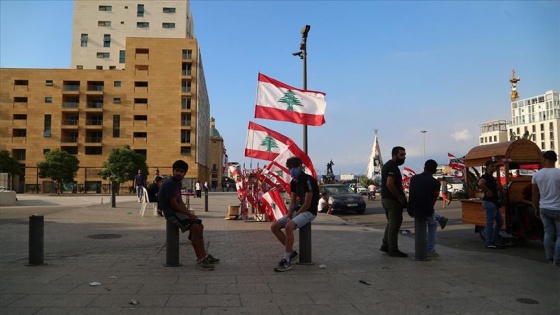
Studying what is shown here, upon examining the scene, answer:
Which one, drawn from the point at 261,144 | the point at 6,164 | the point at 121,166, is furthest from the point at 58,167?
the point at 261,144

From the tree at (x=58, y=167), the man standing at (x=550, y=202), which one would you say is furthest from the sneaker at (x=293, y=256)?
the tree at (x=58, y=167)

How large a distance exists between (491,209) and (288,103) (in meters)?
5.65

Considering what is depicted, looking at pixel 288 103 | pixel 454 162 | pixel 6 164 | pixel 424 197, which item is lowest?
pixel 424 197

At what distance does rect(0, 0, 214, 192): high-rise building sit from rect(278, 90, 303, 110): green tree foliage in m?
55.0

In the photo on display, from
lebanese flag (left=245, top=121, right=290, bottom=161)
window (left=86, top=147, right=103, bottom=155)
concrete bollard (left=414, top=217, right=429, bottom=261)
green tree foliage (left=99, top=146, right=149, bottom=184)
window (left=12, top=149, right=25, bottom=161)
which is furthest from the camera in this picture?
window (left=86, top=147, right=103, bottom=155)

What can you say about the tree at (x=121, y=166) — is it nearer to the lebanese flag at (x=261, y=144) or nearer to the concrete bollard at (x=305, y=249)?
the lebanese flag at (x=261, y=144)

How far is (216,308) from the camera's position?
4.50m

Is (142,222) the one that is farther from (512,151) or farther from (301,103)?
(512,151)

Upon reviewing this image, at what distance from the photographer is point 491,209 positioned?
865cm

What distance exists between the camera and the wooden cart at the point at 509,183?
896 centimetres

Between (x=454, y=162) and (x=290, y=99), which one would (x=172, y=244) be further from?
(x=454, y=162)

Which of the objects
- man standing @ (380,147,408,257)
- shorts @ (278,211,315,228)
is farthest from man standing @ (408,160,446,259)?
shorts @ (278,211,315,228)

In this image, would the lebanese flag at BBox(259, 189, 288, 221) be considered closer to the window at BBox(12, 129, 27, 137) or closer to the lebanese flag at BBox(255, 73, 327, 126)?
the lebanese flag at BBox(255, 73, 327, 126)

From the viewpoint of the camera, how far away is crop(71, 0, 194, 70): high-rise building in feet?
247
